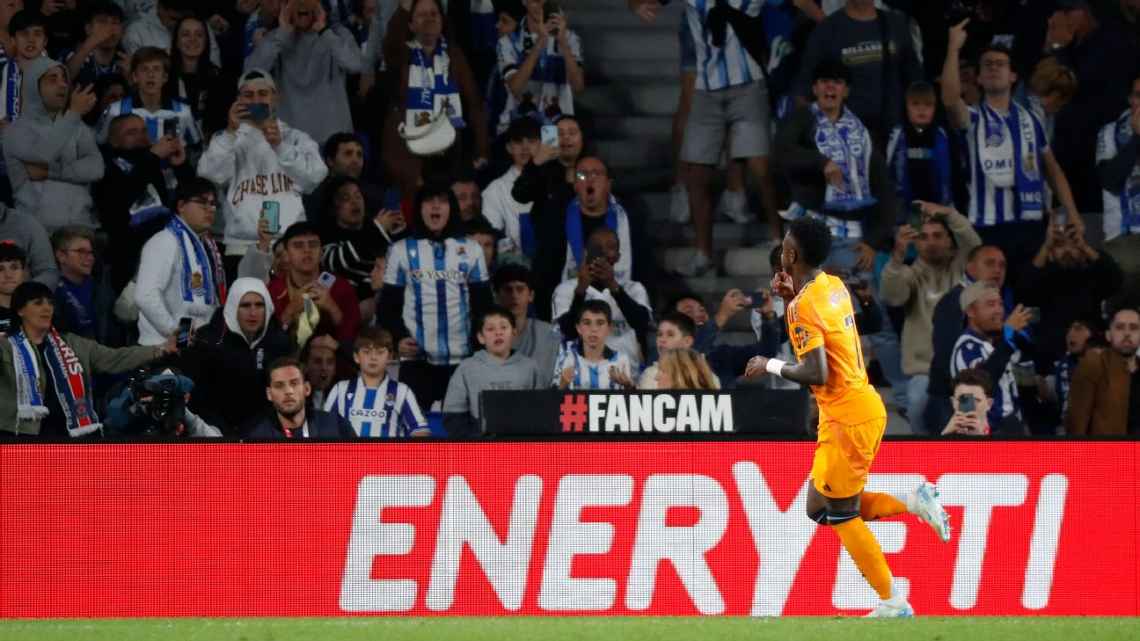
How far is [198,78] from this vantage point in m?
14.2

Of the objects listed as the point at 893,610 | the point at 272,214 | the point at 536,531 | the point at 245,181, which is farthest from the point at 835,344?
the point at 245,181

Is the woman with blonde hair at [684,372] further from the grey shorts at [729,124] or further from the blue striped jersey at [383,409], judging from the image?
the grey shorts at [729,124]

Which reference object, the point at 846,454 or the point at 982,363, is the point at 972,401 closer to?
the point at 982,363

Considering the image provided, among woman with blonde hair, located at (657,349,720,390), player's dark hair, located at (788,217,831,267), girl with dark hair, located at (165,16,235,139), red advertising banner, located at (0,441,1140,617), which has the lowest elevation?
red advertising banner, located at (0,441,1140,617)

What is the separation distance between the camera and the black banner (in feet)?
33.3

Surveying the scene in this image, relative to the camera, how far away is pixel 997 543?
10.3 meters

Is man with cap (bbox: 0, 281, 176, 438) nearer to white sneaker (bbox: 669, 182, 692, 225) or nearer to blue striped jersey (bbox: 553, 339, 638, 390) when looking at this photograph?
blue striped jersey (bbox: 553, 339, 638, 390)

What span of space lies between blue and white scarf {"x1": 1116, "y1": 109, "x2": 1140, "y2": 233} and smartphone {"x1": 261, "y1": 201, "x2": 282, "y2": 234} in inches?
246

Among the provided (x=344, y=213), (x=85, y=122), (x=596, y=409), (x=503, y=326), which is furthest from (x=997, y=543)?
(x=85, y=122)

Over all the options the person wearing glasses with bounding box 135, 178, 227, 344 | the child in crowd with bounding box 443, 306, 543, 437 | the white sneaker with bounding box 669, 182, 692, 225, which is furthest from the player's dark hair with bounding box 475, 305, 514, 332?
the white sneaker with bounding box 669, 182, 692, 225

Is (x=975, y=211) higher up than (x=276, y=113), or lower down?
lower down

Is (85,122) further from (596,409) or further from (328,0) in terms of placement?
(596,409)

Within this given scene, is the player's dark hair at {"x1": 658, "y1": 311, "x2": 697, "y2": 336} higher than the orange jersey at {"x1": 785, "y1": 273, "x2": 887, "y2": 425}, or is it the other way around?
the orange jersey at {"x1": 785, "y1": 273, "x2": 887, "y2": 425}

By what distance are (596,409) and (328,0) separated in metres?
5.88
